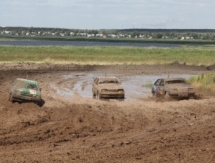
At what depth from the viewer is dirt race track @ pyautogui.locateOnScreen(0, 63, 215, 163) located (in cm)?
1485

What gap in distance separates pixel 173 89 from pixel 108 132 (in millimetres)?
12805

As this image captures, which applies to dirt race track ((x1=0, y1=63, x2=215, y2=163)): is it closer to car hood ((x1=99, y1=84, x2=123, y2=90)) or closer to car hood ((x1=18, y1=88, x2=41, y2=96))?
car hood ((x1=18, y1=88, x2=41, y2=96))

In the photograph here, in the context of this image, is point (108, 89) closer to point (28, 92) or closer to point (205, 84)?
point (28, 92)

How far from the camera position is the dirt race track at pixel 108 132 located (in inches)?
585

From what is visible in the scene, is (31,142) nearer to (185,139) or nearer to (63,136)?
(63,136)

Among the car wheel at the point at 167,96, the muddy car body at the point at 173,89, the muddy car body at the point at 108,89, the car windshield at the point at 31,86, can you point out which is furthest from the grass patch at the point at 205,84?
the car windshield at the point at 31,86

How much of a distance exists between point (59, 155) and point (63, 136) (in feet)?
11.2

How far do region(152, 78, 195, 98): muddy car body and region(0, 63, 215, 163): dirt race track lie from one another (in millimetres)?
935

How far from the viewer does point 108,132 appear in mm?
19234

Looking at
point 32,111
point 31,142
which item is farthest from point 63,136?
point 32,111

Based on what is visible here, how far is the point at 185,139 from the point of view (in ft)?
58.0

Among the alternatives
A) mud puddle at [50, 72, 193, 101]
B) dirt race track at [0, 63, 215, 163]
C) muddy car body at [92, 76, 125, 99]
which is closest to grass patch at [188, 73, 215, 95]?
mud puddle at [50, 72, 193, 101]

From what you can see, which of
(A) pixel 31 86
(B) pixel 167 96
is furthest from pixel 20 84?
(B) pixel 167 96

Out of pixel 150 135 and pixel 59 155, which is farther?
pixel 150 135
